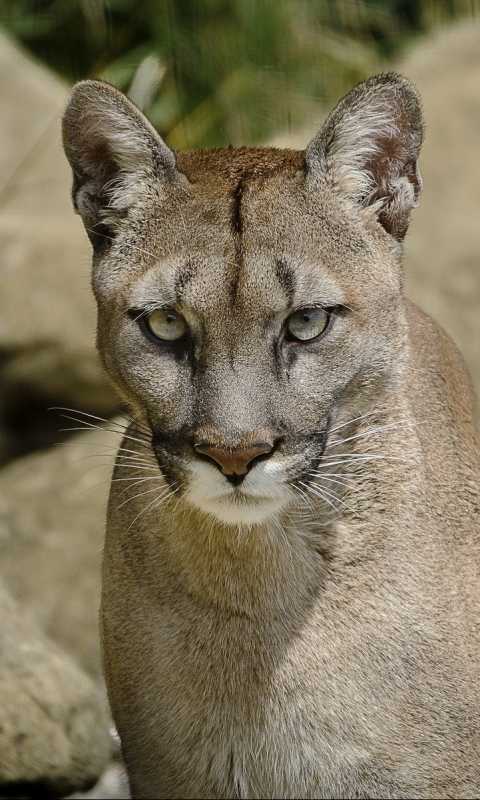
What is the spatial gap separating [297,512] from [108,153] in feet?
4.07

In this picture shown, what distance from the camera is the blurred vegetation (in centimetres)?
702

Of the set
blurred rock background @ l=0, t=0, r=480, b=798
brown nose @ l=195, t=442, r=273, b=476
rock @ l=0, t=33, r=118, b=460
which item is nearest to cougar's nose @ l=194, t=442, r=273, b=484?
brown nose @ l=195, t=442, r=273, b=476

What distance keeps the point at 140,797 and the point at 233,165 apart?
6.81ft

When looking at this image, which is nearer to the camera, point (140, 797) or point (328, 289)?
point (328, 289)

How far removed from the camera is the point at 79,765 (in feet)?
16.3

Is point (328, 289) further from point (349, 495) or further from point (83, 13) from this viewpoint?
point (83, 13)

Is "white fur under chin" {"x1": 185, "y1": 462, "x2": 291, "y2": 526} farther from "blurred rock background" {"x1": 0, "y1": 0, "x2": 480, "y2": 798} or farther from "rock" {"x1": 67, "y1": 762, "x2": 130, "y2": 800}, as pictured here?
"blurred rock background" {"x1": 0, "y1": 0, "x2": 480, "y2": 798}

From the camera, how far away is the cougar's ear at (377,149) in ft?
11.9

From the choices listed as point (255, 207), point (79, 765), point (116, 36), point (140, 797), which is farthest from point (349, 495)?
point (116, 36)

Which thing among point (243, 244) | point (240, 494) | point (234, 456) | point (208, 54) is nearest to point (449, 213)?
point (208, 54)

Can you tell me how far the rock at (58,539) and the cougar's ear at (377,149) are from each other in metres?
3.23

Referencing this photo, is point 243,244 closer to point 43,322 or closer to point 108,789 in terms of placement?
point 108,789

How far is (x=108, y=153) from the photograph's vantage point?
12.4ft

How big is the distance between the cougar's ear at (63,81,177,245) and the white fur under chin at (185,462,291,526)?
939 millimetres
